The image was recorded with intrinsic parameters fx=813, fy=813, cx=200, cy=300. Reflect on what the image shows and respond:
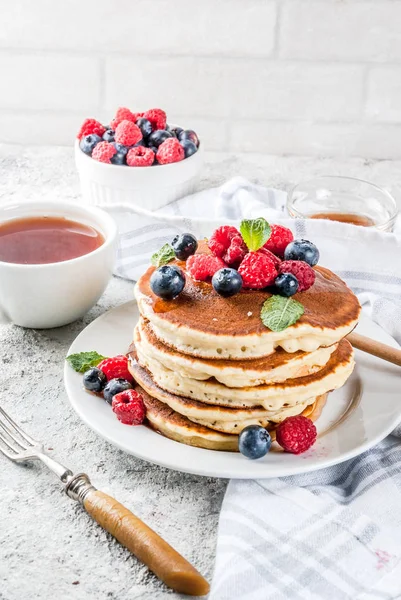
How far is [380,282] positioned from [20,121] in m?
1.82

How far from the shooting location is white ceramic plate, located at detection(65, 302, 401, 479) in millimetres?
1447

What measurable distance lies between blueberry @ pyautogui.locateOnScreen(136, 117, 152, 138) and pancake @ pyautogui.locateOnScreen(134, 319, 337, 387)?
3.46ft

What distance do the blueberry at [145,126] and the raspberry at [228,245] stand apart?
882mm

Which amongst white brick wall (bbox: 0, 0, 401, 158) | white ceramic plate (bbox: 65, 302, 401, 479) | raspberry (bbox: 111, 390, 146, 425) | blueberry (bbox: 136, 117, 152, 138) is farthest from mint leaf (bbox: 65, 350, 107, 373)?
white brick wall (bbox: 0, 0, 401, 158)

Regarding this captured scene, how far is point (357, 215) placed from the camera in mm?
2422

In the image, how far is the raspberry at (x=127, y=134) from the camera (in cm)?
240

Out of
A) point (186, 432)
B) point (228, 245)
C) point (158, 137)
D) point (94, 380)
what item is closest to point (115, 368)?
point (94, 380)

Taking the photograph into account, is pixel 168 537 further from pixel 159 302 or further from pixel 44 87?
pixel 44 87

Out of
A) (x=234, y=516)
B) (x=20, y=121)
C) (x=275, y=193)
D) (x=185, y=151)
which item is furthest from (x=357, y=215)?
(x=20, y=121)

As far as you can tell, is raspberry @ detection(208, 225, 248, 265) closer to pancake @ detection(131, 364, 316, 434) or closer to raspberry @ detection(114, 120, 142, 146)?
pancake @ detection(131, 364, 316, 434)

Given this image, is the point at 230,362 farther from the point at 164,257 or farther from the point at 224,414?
the point at 164,257

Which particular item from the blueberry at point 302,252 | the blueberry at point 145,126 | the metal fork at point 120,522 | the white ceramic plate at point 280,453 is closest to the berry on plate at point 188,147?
the blueberry at point 145,126

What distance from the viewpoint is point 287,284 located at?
5.02ft

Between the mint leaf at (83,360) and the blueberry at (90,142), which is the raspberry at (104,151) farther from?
the mint leaf at (83,360)
